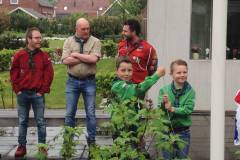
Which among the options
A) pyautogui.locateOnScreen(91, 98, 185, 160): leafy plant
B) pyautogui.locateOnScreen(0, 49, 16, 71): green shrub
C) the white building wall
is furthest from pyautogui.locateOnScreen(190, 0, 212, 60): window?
pyautogui.locateOnScreen(0, 49, 16, 71): green shrub

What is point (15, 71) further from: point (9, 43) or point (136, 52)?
point (9, 43)

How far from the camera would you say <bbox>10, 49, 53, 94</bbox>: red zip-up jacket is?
7656 mm

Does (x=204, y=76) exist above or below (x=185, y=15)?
below

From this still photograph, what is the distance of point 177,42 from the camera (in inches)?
486

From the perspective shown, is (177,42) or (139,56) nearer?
(139,56)

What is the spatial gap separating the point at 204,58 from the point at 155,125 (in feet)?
25.8

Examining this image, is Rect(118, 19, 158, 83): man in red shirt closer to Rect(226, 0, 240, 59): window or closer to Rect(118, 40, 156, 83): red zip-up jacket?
Rect(118, 40, 156, 83): red zip-up jacket

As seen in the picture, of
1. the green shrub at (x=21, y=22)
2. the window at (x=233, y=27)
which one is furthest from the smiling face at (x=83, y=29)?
the green shrub at (x=21, y=22)

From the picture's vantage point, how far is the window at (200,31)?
41.0 ft

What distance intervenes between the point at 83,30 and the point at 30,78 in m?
0.95

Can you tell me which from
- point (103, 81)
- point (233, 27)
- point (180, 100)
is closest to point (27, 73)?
point (180, 100)

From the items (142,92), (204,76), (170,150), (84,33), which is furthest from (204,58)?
(170,150)

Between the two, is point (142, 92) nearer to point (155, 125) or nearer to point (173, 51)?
point (155, 125)

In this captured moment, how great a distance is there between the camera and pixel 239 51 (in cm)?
1252
